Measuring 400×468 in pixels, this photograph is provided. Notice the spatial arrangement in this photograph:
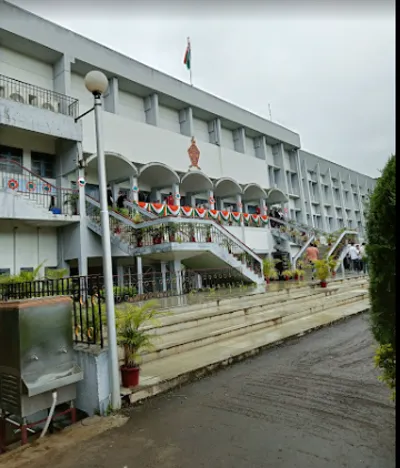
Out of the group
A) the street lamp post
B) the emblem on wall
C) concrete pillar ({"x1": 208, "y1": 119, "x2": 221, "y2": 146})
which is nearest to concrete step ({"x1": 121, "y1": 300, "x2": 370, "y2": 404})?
the street lamp post

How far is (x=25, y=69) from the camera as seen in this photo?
14484 millimetres

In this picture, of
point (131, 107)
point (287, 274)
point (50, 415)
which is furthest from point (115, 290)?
point (131, 107)

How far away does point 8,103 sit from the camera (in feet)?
39.3

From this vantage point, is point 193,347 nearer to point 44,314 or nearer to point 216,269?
point 44,314

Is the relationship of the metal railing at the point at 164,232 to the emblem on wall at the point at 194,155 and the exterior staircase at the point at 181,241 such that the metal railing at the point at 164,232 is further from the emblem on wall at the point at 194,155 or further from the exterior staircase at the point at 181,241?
the emblem on wall at the point at 194,155

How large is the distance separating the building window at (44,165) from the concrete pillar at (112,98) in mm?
3920

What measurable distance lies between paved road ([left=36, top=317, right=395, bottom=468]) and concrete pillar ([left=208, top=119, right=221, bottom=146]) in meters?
18.2

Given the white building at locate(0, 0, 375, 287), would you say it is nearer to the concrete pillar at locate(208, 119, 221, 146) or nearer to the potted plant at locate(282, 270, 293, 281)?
the concrete pillar at locate(208, 119, 221, 146)

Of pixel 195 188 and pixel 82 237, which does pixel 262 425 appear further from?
pixel 195 188

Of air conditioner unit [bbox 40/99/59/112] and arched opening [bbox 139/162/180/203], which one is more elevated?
air conditioner unit [bbox 40/99/59/112]

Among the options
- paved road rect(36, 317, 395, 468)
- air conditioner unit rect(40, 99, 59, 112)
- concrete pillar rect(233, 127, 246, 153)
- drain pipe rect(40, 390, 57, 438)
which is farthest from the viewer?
concrete pillar rect(233, 127, 246, 153)

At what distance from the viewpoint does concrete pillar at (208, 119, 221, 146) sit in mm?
22344

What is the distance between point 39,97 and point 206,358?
523 inches

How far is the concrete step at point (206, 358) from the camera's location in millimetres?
5359
